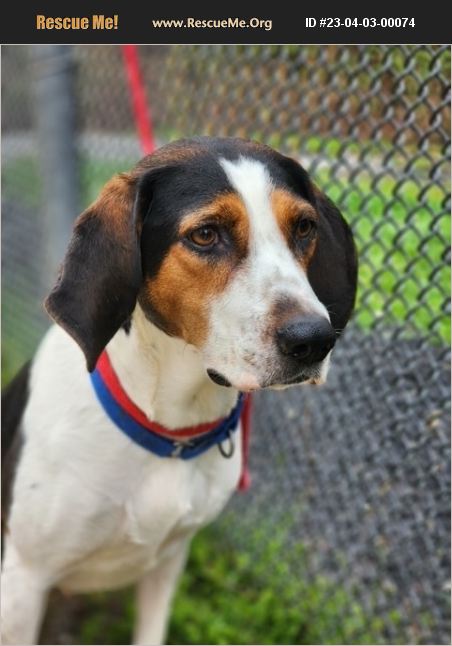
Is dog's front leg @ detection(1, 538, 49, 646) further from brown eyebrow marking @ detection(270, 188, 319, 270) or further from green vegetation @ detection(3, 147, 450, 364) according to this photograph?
green vegetation @ detection(3, 147, 450, 364)

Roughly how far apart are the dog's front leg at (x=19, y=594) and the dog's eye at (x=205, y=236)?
1162mm

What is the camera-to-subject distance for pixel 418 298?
306 cm

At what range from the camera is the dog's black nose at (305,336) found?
82.7 inches

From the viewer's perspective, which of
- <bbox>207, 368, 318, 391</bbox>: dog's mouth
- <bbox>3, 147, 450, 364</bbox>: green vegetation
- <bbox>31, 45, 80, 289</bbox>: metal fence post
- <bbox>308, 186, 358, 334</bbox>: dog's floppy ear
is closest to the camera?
<bbox>207, 368, 318, 391</bbox>: dog's mouth

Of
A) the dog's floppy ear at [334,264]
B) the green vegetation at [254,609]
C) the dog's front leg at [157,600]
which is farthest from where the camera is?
the green vegetation at [254,609]

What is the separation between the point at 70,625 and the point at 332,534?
1.18 m

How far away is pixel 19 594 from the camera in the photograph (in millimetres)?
2754

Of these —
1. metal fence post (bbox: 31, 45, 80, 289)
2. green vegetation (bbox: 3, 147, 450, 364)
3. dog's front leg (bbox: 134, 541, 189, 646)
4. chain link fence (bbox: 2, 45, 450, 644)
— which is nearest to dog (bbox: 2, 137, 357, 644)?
dog's front leg (bbox: 134, 541, 189, 646)

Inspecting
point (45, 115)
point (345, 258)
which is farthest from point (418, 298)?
point (45, 115)

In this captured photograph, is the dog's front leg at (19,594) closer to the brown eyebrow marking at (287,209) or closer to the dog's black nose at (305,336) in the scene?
the dog's black nose at (305,336)

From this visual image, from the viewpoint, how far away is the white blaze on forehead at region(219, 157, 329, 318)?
219 centimetres

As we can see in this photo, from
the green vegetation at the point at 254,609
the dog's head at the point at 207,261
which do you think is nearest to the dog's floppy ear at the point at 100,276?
the dog's head at the point at 207,261

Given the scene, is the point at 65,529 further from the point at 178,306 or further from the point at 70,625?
the point at 70,625
